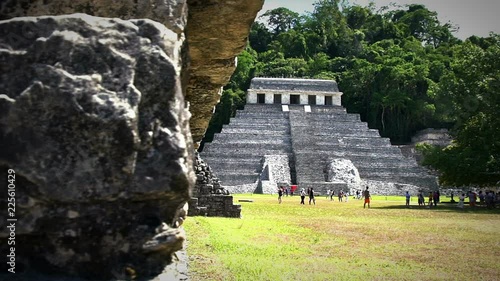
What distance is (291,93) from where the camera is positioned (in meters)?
56.6

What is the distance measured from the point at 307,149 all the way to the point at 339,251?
3756 cm

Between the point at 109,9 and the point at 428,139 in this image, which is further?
the point at 428,139

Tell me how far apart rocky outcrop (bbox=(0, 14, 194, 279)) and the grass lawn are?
3.43 meters

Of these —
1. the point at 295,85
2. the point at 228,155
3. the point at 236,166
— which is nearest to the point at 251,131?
the point at 228,155

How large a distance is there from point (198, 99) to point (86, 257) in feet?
13.0

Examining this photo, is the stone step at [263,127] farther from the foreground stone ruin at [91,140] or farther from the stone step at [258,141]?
the foreground stone ruin at [91,140]

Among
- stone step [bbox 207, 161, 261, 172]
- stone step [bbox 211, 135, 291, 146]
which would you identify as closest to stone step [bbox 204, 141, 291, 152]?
stone step [bbox 211, 135, 291, 146]

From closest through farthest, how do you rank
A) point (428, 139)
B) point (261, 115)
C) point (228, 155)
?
point (228, 155) < point (261, 115) < point (428, 139)

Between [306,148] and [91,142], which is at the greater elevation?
[306,148]

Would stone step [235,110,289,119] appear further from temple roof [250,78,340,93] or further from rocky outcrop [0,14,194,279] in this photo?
rocky outcrop [0,14,194,279]

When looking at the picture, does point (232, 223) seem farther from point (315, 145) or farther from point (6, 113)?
point (315, 145)

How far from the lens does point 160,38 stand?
2.03 metres

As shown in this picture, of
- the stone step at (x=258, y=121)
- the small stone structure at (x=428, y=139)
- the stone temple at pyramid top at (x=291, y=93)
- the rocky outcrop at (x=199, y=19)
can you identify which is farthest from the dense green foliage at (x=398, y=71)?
the rocky outcrop at (x=199, y=19)

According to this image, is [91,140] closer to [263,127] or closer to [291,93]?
[263,127]
